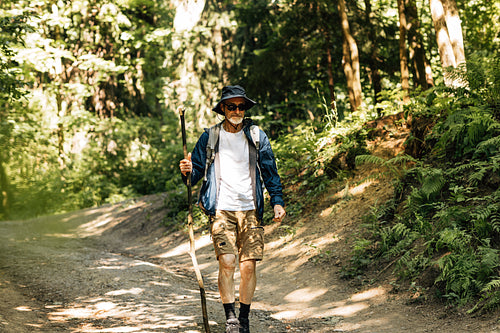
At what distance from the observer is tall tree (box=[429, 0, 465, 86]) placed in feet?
30.1

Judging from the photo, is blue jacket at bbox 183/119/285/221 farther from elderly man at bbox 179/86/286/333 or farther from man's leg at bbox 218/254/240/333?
man's leg at bbox 218/254/240/333

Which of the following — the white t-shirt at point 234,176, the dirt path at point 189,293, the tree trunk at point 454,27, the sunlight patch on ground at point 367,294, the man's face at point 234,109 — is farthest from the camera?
the tree trunk at point 454,27

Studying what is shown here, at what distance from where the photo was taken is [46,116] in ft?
75.7

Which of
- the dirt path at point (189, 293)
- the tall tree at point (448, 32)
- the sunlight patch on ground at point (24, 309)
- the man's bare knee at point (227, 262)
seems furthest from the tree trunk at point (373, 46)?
the sunlight patch on ground at point (24, 309)

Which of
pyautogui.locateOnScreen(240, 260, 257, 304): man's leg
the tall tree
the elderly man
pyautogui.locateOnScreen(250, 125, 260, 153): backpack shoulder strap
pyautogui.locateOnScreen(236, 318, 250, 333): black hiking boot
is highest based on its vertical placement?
the tall tree

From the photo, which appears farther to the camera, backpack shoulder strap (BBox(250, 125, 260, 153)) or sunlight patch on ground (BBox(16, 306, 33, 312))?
sunlight patch on ground (BBox(16, 306, 33, 312))

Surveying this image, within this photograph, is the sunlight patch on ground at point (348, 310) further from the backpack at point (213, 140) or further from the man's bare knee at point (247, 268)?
the backpack at point (213, 140)

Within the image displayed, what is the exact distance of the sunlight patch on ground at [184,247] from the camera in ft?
39.1

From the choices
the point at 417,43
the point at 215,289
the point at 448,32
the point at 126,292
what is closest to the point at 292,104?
the point at 417,43

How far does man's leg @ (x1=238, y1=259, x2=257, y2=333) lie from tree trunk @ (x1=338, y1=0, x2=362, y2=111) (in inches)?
326

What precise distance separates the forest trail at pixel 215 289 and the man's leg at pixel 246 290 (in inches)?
23.0

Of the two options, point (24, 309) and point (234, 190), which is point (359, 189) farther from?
point (24, 309)

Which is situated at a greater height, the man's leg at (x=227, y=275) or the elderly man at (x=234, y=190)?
the elderly man at (x=234, y=190)

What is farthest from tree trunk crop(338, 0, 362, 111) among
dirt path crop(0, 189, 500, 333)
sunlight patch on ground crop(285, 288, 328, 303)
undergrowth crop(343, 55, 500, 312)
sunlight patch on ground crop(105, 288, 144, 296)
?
sunlight patch on ground crop(105, 288, 144, 296)
